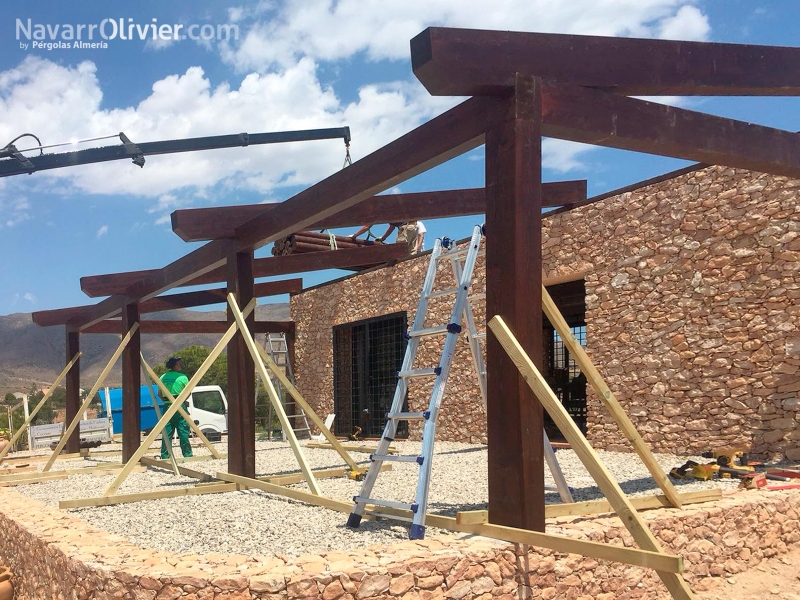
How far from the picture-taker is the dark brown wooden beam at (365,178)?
4453 mm

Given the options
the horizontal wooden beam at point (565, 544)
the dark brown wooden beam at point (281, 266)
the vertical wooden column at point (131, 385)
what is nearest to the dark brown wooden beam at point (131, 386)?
the vertical wooden column at point (131, 385)

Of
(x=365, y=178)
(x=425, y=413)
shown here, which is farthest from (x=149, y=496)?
(x=365, y=178)

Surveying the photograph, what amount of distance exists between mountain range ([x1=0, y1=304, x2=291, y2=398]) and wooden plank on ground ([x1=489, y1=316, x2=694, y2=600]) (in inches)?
2370

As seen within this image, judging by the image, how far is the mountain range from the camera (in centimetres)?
6309

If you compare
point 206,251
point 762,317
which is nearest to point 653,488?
point 762,317

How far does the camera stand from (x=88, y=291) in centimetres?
1078

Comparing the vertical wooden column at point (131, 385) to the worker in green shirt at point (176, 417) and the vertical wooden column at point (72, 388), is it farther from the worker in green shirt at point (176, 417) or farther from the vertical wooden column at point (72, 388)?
the vertical wooden column at point (72, 388)

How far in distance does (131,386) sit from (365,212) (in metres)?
5.35

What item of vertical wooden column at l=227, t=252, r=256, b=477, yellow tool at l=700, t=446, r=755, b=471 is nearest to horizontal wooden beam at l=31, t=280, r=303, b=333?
vertical wooden column at l=227, t=252, r=256, b=477

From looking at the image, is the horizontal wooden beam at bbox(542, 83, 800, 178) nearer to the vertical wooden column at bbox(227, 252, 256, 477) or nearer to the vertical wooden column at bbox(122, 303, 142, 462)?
the vertical wooden column at bbox(227, 252, 256, 477)

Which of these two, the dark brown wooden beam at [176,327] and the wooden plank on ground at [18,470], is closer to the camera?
the wooden plank on ground at [18,470]

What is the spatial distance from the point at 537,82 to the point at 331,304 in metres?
12.8

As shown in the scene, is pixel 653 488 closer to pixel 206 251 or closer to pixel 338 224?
pixel 338 224

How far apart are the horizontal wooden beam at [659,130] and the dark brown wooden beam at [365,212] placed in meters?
2.71
